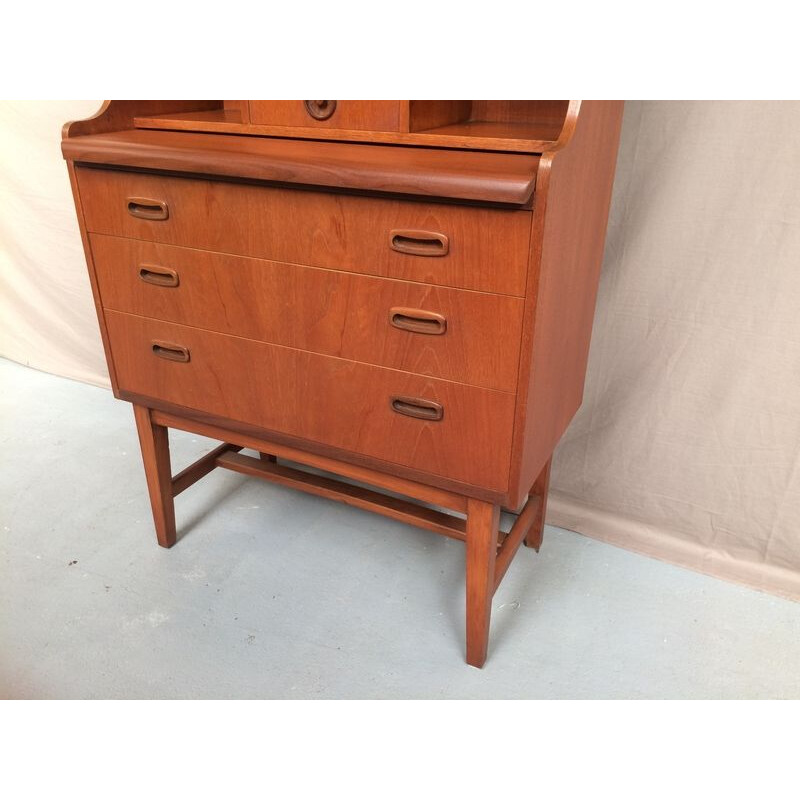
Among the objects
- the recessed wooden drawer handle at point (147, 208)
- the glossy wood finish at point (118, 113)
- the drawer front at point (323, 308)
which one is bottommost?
the drawer front at point (323, 308)

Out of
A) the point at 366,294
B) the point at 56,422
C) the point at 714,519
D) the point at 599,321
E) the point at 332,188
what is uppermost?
the point at 332,188

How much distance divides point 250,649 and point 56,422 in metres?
1.46

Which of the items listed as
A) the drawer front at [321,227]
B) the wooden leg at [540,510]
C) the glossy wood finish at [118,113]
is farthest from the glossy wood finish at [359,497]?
the glossy wood finish at [118,113]

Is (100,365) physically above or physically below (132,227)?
below

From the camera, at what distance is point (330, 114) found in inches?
54.9

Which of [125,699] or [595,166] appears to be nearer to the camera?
[595,166]

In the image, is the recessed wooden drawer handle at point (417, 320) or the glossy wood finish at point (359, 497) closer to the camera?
the recessed wooden drawer handle at point (417, 320)

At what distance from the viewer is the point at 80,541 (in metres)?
1.97

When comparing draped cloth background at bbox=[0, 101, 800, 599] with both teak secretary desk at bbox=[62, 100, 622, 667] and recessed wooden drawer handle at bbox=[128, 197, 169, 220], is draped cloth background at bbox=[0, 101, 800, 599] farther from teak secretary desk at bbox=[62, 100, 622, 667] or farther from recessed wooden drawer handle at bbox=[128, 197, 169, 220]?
recessed wooden drawer handle at bbox=[128, 197, 169, 220]

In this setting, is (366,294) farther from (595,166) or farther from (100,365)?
(100,365)

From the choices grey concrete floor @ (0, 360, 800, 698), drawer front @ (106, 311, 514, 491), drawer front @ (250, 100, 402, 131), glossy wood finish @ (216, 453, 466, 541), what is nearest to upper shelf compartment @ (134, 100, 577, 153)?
drawer front @ (250, 100, 402, 131)

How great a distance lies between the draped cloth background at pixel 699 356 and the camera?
5.08ft

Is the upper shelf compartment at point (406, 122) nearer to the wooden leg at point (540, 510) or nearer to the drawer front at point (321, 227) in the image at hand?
the drawer front at point (321, 227)

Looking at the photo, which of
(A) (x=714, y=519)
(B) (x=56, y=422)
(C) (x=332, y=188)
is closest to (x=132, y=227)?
(C) (x=332, y=188)
